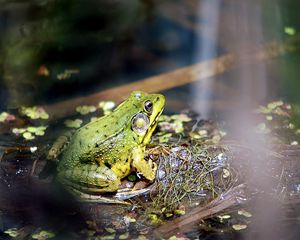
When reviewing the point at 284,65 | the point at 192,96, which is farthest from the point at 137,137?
the point at 284,65

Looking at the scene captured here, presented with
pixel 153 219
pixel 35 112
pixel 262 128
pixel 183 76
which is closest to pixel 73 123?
pixel 35 112

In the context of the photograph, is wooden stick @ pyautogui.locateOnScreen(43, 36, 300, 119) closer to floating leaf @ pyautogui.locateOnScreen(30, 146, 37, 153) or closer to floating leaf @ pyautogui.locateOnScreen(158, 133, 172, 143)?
floating leaf @ pyautogui.locateOnScreen(30, 146, 37, 153)

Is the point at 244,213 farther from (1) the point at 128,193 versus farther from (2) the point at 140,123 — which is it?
(2) the point at 140,123

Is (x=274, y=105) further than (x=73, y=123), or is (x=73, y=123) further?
(x=274, y=105)

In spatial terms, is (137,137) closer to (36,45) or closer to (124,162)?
(124,162)

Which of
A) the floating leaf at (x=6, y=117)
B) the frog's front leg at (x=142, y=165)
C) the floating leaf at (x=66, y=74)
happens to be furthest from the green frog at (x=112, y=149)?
the floating leaf at (x=66, y=74)

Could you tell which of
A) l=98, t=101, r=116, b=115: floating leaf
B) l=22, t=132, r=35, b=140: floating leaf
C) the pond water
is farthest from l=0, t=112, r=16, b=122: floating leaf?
l=98, t=101, r=116, b=115: floating leaf
